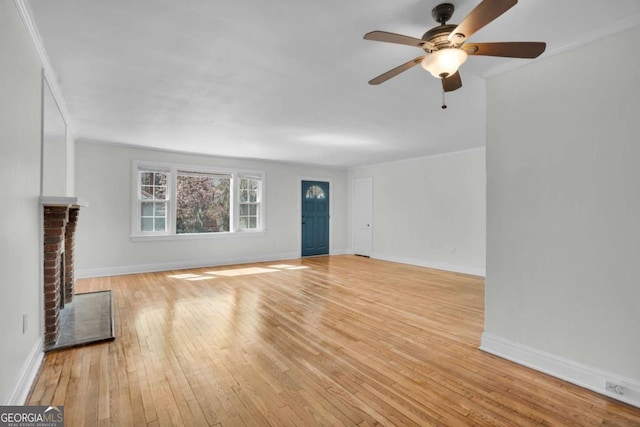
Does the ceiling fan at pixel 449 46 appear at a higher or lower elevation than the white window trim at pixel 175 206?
higher

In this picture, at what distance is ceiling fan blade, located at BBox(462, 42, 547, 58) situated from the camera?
177cm

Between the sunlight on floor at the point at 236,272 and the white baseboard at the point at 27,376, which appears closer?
the white baseboard at the point at 27,376

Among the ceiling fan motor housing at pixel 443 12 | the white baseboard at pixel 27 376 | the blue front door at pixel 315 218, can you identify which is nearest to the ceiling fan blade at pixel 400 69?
the ceiling fan motor housing at pixel 443 12

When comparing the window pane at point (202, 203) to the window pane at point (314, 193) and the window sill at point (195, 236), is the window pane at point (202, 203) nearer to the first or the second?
the window sill at point (195, 236)

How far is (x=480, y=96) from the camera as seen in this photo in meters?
3.43

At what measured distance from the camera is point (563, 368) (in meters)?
2.30

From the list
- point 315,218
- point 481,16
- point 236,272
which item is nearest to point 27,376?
point 481,16

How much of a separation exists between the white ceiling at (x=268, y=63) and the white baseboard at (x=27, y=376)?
2.34 m

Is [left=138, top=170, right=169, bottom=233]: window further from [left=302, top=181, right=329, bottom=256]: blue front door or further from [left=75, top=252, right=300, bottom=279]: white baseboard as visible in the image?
[left=302, top=181, right=329, bottom=256]: blue front door

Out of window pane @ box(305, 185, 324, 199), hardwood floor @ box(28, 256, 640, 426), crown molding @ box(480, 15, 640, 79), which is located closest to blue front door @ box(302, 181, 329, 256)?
window pane @ box(305, 185, 324, 199)

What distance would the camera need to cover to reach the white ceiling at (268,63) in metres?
1.96

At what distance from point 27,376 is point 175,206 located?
4.53 metres

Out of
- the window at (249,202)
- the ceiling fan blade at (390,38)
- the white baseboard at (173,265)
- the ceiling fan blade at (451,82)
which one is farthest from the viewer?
the window at (249,202)

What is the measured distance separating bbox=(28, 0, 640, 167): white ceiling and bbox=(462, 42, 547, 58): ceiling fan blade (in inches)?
11.4
